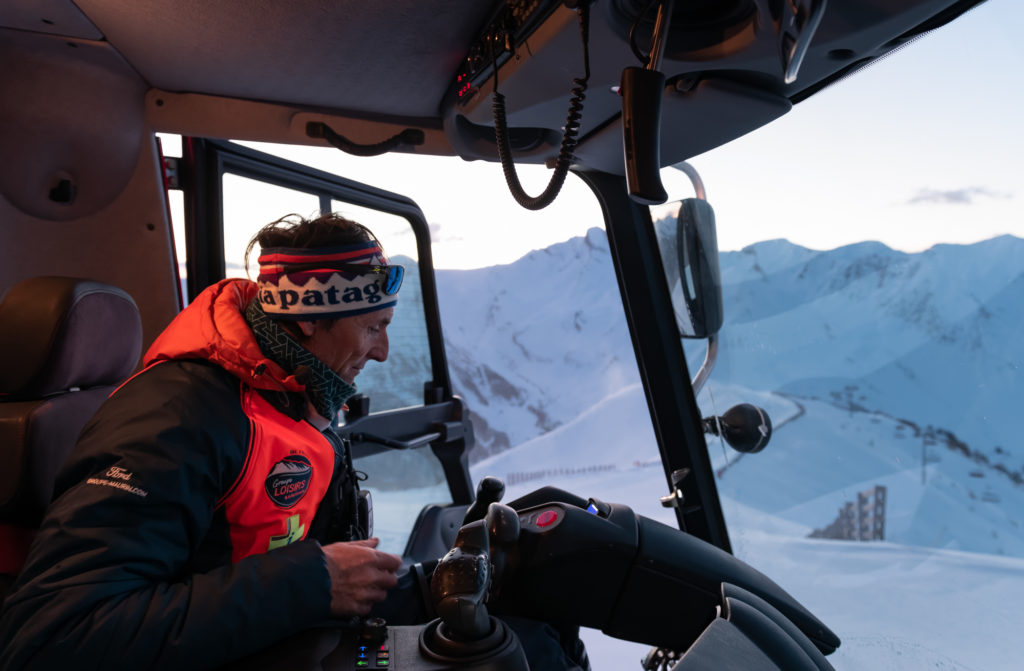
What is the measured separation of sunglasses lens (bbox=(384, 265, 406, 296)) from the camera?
1560 mm

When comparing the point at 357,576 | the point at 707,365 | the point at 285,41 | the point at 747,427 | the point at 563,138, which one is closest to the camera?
the point at 357,576

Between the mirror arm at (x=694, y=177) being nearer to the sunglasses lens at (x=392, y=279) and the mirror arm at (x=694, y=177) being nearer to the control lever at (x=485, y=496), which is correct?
the sunglasses lens at (x=392, y=279)

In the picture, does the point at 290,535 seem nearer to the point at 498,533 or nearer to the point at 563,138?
the point at 498,533

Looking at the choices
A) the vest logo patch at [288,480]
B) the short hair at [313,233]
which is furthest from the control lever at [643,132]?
the vest logo patch at [288,480]

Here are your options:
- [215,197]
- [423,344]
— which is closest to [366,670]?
[215,197]

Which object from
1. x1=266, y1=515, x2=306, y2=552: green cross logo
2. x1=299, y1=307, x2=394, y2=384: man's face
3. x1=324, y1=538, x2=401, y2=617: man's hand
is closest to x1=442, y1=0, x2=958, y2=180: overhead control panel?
x1=299, y1=307, x2=394, y2=384: man's face

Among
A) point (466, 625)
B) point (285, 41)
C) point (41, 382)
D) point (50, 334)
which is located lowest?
point (466, 625)

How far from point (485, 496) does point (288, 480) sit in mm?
422

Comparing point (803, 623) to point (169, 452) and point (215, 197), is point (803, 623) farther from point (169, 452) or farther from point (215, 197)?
point (215, 197)

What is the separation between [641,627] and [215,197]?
2.12 m

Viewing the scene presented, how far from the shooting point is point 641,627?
53.3 inches

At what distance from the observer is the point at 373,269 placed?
1531 mm

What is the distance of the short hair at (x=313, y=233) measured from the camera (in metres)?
1.53

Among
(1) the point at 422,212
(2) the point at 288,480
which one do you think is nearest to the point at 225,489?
(2) the point at 288,480
